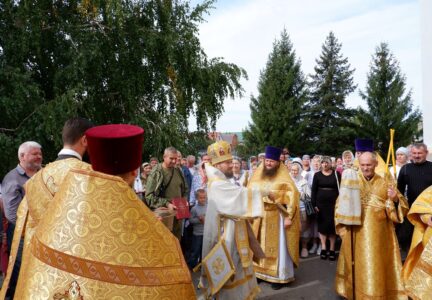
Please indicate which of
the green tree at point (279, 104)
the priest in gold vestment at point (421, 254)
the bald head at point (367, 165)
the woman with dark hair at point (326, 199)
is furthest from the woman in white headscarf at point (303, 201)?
the green tree at point (279, 104)

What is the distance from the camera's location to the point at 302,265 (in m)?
7.09

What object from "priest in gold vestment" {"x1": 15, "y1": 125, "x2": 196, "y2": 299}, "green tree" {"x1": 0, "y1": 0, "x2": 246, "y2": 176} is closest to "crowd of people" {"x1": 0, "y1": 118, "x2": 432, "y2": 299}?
"priest in gold vestment" {"x1": 15, "y1": 125, "x2": 196, "y2": 299}

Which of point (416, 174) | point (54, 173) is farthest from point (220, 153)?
point (416, 174)

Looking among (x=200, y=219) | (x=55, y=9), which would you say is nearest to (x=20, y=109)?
(x=55, y=9)

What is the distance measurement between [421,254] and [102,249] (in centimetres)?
278

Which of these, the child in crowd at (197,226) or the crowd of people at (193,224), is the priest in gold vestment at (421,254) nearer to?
the crowd of people at (193,224)

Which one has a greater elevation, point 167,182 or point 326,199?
point 167,182

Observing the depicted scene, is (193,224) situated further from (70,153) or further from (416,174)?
(70,153)

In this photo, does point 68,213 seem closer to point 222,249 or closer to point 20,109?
point 222,249

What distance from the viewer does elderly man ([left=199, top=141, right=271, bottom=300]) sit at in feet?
13.7

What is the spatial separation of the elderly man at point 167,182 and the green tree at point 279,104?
2934 centimetres

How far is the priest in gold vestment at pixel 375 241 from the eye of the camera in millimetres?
4734

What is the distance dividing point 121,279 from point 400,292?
421cm

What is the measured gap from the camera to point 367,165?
16.1ft
